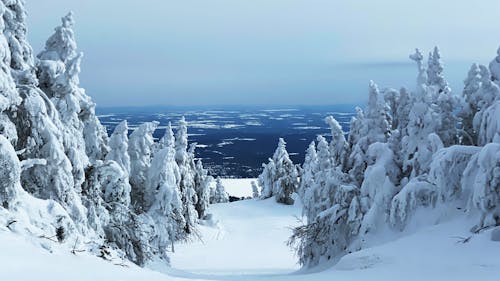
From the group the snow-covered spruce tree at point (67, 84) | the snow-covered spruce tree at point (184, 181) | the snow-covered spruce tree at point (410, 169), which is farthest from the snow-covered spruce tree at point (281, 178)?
the snow-covered spruce tree at point (67, 84)

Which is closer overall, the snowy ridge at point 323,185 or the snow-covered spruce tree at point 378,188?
the snowy ridge at point 323,185

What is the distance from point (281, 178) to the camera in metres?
55.9

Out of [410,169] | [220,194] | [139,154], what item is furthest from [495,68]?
[220,194]

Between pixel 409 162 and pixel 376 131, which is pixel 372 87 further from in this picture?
pixel 409 162

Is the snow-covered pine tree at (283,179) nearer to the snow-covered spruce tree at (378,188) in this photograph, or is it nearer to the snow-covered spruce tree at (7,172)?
the snow-covered spruce tree at (378,188)

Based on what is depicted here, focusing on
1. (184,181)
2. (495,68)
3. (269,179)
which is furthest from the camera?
(269,179)

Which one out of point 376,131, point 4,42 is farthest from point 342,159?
point 4,42

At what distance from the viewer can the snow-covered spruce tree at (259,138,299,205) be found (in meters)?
56.2

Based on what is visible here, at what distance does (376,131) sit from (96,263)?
15.1m

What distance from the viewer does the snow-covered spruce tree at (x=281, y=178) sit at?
56156 millimetres

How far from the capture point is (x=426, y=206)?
1444 centimetres

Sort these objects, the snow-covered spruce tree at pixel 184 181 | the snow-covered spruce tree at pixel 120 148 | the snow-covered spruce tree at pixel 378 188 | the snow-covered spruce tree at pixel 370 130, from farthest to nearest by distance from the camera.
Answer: the snow-covered spruce tree at pixel 184 181 → the snow-covered spruce tree at pixel 120 148 → the snow-covered spruce tree at pixel 370 130 → the snow-covered spruce tree at pixel 378 188

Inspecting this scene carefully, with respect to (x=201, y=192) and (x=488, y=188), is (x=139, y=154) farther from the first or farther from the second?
(x=488, y=188)

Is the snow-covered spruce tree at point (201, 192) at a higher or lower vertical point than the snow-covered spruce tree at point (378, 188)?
lower
